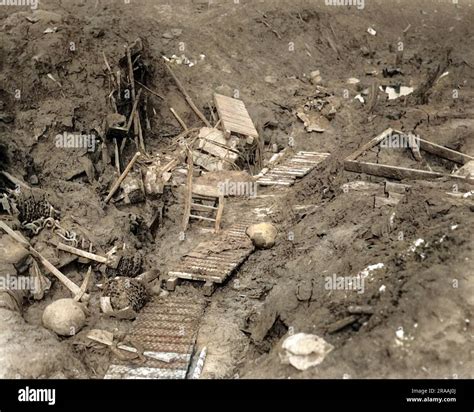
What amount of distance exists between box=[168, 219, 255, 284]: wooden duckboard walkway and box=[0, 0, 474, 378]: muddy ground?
0.87 ft

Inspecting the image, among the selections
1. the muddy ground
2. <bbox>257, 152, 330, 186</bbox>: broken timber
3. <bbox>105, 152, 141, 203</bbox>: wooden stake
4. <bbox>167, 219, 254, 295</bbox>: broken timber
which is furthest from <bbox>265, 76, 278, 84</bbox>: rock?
<bbox>167, 219, 254, 295</bbox>: broken timber

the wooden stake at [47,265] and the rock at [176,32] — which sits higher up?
the rock at [176,32]

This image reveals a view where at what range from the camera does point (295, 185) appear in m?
12.5

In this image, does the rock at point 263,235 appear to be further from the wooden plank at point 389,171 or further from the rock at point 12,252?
the rock at point 12,252

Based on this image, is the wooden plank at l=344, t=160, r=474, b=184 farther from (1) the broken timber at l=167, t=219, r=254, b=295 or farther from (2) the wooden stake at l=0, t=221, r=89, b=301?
(2) the wooden stake at l=0, t=221, r=89, b=301

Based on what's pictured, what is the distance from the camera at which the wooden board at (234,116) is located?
13.7m

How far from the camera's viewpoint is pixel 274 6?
18.3 m

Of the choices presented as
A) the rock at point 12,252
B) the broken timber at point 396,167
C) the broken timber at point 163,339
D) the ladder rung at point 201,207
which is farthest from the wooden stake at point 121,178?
the broken timber at point 396,167

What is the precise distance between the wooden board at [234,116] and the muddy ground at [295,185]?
0.55 meters

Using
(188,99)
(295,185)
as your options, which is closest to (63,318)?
(295,185)

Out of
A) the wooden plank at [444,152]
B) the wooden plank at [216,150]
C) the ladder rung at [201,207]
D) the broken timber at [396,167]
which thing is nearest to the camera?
the broken timber at [396,167]

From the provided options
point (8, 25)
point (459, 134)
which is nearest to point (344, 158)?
point (459, 134)

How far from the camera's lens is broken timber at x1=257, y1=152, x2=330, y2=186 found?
498 inches

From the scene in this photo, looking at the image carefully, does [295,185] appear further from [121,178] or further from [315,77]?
[315,77]
